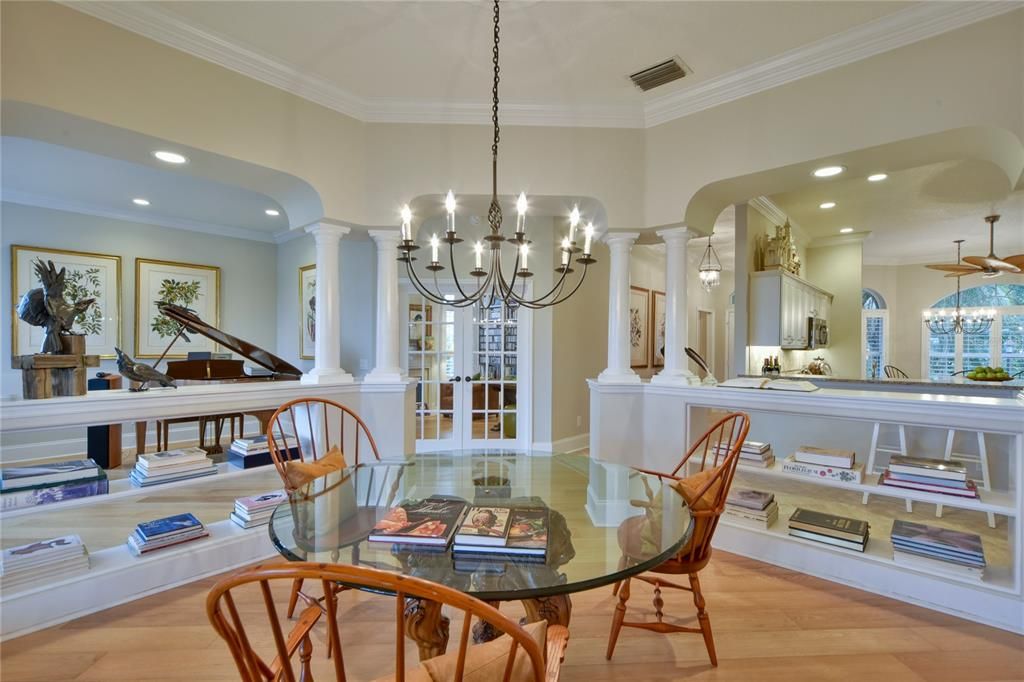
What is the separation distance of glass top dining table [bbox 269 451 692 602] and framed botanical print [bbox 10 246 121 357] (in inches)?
181

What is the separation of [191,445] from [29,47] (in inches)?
187

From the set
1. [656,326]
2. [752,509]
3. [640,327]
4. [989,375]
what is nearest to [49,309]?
[752,509]

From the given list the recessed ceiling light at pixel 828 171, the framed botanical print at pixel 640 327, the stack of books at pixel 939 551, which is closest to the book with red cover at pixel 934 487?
the stack of books at pixel 939 551

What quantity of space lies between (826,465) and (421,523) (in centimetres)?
241

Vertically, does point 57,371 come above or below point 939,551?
above

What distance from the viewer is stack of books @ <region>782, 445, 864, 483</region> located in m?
2.47

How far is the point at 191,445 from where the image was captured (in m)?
5.49

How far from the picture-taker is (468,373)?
5.01 meters

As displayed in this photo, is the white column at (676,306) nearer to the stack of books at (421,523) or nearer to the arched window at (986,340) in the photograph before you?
the stack of books at (421,523)

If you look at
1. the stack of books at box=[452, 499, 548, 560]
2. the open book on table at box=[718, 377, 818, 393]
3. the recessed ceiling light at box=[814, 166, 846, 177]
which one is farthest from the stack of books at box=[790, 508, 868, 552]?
the recessed ceiling light at box=[814, 166, 846, 177]

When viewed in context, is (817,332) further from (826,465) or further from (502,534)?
(502,534)

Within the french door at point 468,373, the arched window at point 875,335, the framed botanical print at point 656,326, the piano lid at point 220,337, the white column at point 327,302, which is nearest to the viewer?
the piano lid at point 220,337

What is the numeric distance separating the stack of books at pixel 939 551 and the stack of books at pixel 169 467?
3815mm

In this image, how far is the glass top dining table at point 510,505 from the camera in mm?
1160
